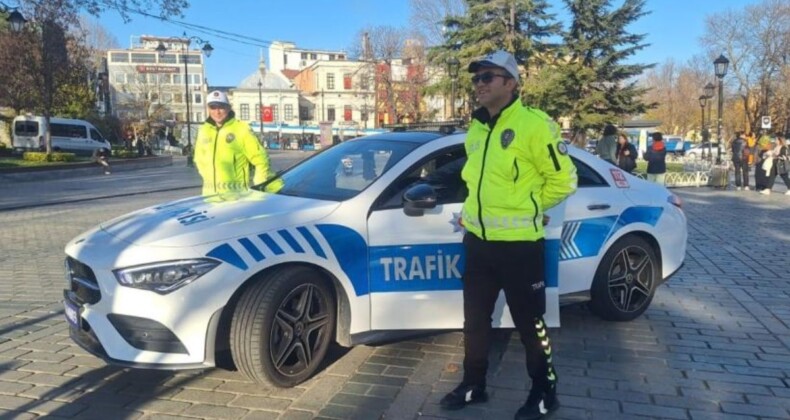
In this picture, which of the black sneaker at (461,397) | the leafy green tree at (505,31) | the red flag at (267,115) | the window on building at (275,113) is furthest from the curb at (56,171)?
the window on building at (275,113)

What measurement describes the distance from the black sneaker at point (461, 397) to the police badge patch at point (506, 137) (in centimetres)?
141

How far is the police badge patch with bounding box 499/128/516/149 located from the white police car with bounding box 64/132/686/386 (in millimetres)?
771

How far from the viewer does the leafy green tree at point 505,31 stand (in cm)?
3325

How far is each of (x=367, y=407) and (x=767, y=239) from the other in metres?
8.14

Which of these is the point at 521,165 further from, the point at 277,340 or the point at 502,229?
the point at 277,340

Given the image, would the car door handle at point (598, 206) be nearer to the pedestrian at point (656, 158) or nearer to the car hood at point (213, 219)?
the car hood at point (213, 219)

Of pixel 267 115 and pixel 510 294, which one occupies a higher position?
pixel 267 115

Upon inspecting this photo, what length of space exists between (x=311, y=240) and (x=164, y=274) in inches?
33.3

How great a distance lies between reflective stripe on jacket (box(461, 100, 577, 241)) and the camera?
3090 mm

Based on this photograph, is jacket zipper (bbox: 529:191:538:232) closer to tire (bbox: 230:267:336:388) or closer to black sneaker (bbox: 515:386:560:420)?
black sneaker (bbox: 515:386:560:420)

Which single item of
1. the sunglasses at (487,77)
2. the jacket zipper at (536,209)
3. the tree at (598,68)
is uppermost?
the tree at (598,68)

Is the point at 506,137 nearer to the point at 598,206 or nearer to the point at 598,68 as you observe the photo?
the point at 598,206

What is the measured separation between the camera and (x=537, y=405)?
3.34m

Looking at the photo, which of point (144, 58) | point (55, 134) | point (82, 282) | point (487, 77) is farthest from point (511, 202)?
point (144, 58)
